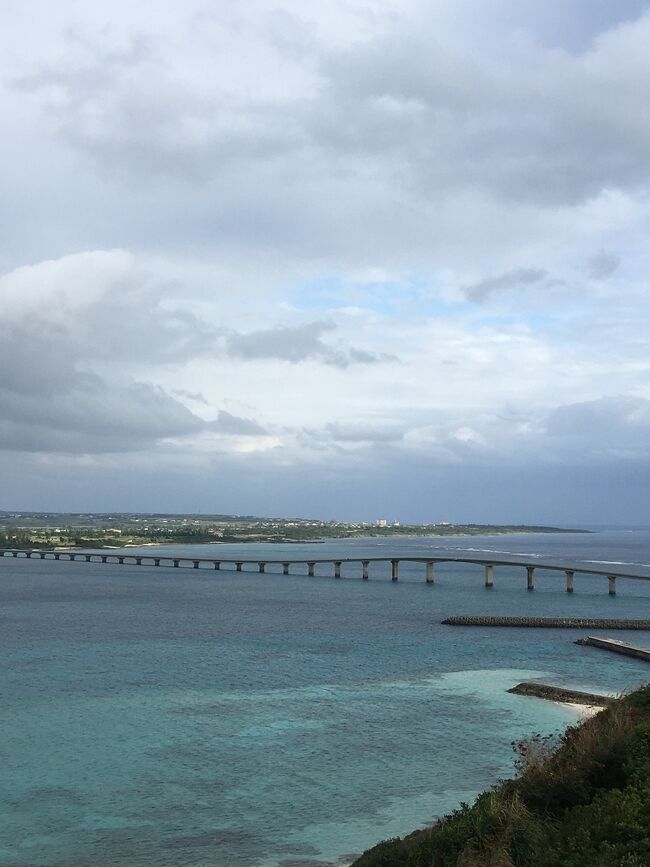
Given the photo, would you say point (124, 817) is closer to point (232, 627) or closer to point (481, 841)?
point (481, 841)

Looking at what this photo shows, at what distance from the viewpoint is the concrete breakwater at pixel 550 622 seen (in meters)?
92.3

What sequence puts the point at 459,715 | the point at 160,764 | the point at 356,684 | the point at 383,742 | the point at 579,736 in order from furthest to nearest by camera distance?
the point at 356,684
the point at 459,715
the point at 383,742
the point at 160,764
the point at 579,736

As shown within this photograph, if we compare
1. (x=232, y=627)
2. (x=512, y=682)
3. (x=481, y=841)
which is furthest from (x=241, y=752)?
(x=232, y=627)

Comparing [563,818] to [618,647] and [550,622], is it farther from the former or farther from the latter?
[550,622]

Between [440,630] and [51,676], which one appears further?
[440,630]

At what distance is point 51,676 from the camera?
194 feet

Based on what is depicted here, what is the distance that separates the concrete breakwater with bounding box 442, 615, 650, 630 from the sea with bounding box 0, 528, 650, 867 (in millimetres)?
3509

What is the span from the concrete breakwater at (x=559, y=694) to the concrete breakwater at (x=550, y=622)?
37.5 meters

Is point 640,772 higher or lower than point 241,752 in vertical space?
higher

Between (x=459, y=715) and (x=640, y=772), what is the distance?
26.5m

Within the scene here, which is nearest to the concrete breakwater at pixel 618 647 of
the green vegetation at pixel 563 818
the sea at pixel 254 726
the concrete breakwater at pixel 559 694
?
the sea at pixel 254 726

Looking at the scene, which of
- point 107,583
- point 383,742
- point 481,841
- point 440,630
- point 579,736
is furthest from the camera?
point 107,583

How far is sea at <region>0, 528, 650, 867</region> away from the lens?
30.0 m

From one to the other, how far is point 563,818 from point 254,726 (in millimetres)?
25956
